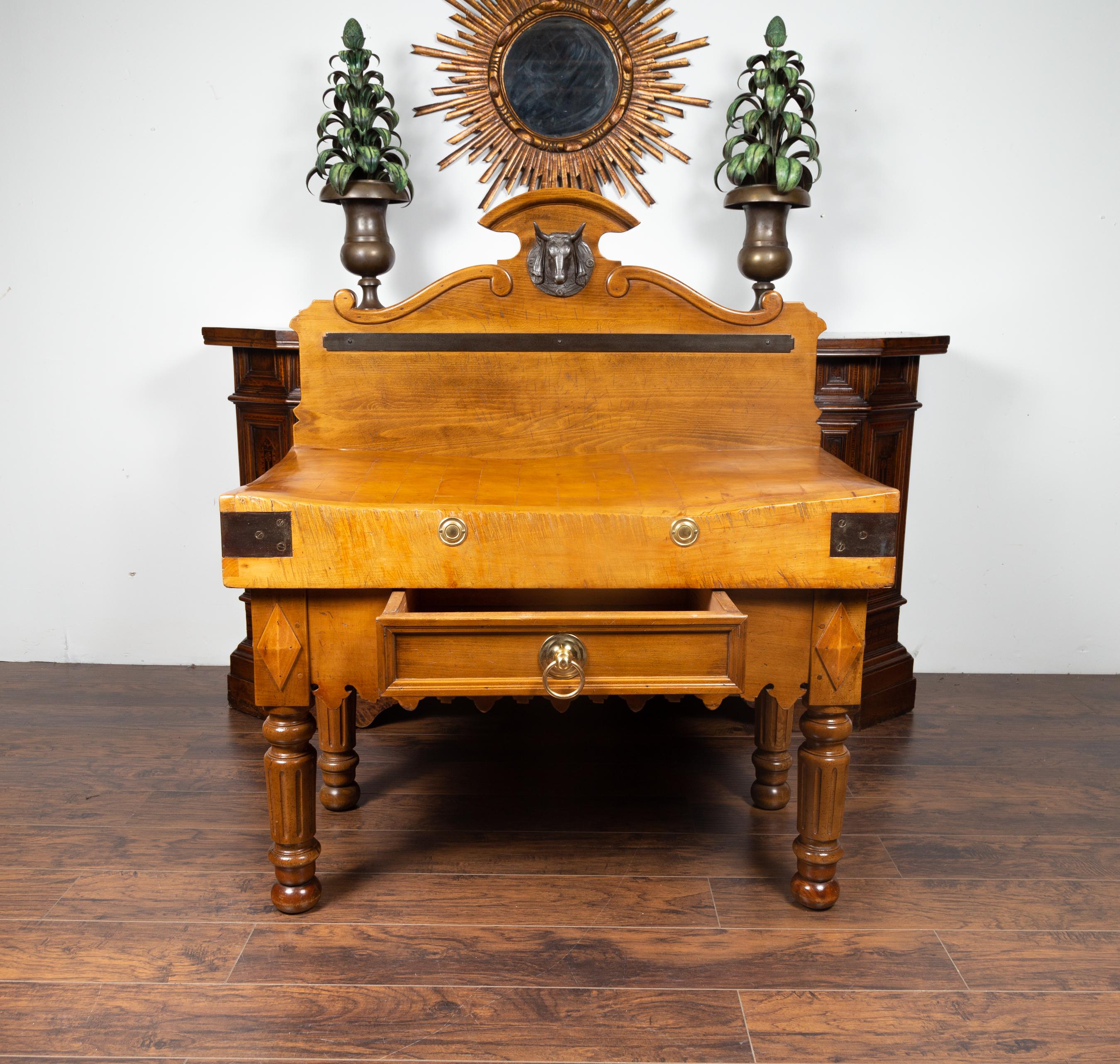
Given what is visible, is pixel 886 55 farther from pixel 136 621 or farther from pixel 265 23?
pixel 136 621

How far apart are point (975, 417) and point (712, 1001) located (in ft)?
6.34

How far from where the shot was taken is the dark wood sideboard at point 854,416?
2.45 meters

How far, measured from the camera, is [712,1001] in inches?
59.4

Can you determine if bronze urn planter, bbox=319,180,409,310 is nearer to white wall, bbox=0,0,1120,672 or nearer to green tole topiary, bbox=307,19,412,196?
green tole topiary, bbox=307,19,412,196

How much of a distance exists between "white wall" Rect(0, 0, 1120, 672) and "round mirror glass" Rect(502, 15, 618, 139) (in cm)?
21

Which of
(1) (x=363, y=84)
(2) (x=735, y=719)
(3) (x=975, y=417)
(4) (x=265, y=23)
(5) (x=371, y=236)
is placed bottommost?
(2) (x=735, y=719)

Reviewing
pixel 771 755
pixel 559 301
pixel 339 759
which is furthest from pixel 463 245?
pixel 771 755

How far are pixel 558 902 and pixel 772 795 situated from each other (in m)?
0.57

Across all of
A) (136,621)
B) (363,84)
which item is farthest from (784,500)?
(136,621)

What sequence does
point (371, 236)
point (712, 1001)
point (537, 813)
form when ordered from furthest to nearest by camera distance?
point (371, 236)
point (537, 813)
point (712, 1001)

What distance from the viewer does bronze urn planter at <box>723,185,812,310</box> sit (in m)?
2.26

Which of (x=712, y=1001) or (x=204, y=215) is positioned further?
(x=204, y=215)

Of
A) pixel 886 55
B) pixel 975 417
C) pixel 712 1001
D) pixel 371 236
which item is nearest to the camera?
pixel 712 1001

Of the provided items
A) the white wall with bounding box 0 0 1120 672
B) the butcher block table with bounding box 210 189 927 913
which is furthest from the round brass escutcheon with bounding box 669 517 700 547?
the white wall with bounding box 0 0 1120 672
